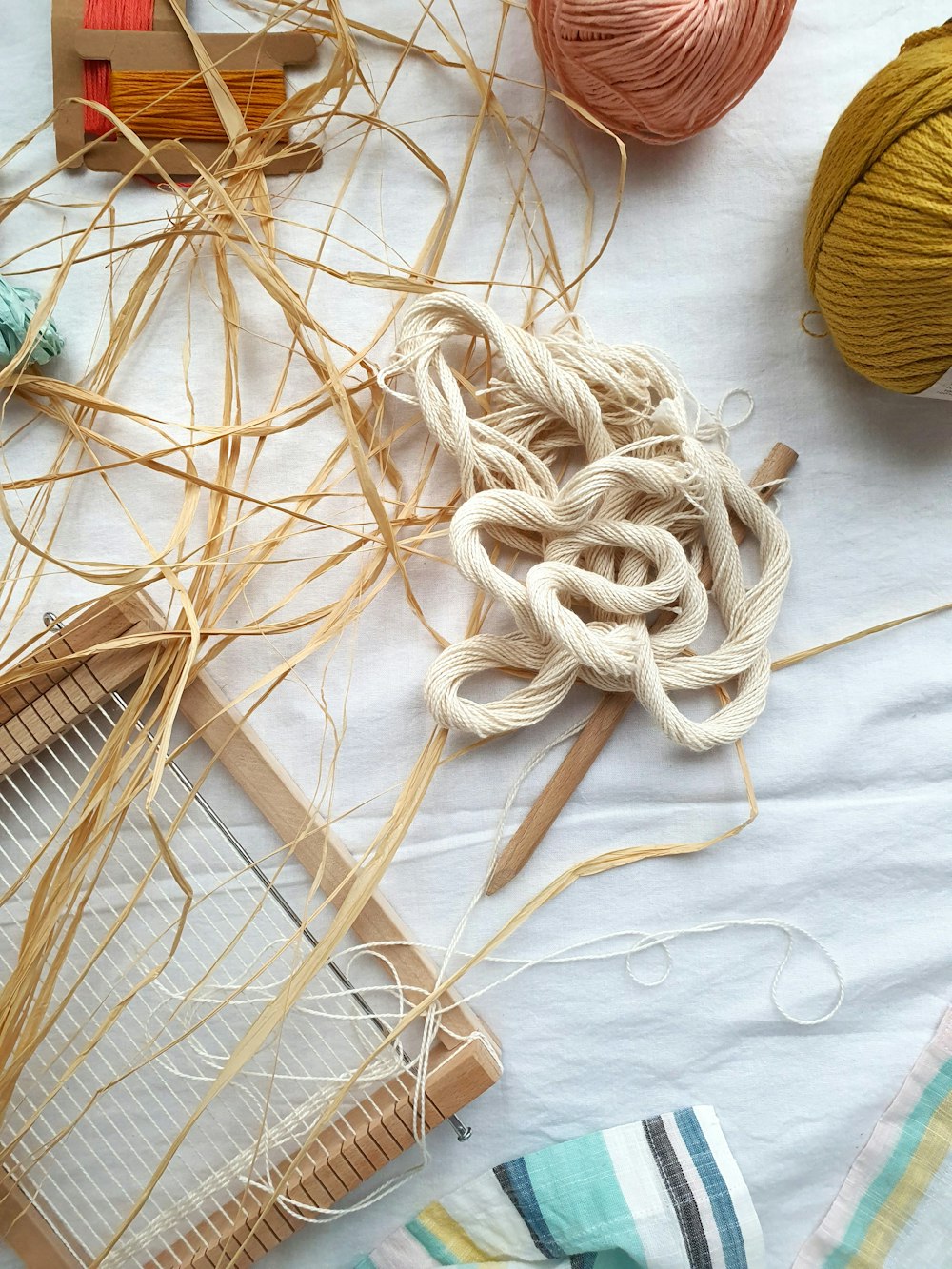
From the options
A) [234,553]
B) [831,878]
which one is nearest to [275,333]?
[234,553]

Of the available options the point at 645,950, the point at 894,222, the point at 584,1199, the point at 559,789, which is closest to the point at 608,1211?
the point at 584,1199

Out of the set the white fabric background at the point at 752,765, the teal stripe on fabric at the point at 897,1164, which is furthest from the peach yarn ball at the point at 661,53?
the teal stripe on fabric at the point at 897,1164

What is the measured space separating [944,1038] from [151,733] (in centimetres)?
55

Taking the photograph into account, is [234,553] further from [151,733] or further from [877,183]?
[877,183]

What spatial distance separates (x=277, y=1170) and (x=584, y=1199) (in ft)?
0.64

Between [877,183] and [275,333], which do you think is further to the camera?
[275,333]

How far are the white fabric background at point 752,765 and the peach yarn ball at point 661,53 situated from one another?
0.06 m

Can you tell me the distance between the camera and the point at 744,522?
0.65 m

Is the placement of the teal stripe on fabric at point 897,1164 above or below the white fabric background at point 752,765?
below

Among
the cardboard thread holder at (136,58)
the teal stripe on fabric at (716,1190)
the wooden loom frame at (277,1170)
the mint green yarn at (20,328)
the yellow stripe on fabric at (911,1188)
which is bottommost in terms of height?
the yellow stripe on fabric at (911,1188)

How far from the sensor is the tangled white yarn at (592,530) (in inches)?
23.5

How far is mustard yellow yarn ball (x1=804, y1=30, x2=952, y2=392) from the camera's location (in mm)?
542

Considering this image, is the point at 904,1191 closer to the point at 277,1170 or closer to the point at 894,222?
the point at 277,1170

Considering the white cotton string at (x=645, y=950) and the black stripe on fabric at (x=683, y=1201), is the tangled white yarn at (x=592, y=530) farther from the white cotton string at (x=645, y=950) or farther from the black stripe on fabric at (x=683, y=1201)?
the black stripe on fabric at (x=683, y=1201)
